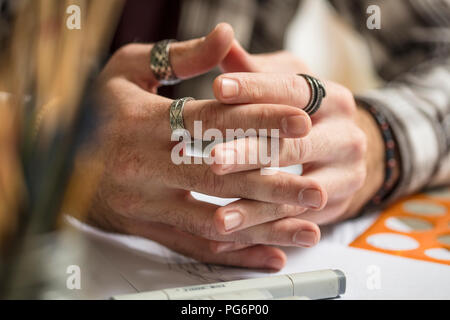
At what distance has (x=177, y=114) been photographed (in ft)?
1.29

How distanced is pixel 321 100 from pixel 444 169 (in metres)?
0.27

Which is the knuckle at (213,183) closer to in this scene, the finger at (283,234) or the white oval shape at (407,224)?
the finger at (283,234)

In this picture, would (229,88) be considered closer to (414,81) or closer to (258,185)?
(258,185)

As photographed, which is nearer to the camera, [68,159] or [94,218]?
[68,159]

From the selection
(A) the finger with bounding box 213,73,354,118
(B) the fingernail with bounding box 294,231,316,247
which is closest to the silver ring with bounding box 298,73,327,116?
(A) the finger with bounding box 213,73,354,118

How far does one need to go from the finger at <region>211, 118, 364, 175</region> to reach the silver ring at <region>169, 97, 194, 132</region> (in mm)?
50

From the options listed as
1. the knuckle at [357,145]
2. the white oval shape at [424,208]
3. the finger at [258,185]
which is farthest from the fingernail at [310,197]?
the white oval shape at [424,208]

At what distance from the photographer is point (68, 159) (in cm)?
22

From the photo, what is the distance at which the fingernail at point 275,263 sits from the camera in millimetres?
400

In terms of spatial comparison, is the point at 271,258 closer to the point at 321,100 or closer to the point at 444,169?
the point at 321,100

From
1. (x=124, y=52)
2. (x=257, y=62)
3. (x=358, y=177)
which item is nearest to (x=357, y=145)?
(x=358, y=177)

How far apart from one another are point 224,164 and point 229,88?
0.20ft

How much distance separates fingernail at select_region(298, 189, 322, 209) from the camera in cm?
38
